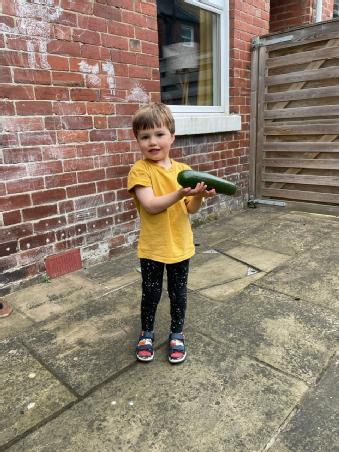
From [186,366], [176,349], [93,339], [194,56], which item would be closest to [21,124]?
[93,339]

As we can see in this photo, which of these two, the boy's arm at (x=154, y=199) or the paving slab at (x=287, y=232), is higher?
the boy's arm at (x=154, y=199)

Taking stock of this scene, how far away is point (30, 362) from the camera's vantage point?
207 centimetres

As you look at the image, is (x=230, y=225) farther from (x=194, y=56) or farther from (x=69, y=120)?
(x=69, y=120)

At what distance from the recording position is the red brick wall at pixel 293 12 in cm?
596

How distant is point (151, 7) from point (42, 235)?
2.44 metres

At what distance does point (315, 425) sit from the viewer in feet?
5.17

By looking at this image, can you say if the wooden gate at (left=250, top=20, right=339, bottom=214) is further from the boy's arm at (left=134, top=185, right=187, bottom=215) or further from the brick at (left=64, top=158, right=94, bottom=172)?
the boy's arm at (left=134, top=185, right=187, bottom=215)

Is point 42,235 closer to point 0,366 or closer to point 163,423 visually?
point 0,366

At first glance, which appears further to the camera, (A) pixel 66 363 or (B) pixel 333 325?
(B) pixel 333 325

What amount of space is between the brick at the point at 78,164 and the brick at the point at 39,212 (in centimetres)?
35

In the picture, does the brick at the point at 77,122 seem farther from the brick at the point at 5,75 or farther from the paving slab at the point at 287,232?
the paving slab at the point at 287,232

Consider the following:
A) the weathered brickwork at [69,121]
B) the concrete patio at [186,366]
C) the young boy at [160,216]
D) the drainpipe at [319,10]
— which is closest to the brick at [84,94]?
the weathered brickwork at [69,121]

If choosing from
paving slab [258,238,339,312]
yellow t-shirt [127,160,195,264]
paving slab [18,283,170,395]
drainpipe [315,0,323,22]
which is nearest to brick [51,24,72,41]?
yellow t-shirt [127,160,195,264]

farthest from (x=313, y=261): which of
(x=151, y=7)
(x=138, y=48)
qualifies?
(x=151, y=7)
